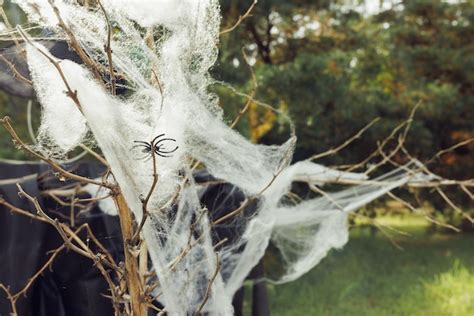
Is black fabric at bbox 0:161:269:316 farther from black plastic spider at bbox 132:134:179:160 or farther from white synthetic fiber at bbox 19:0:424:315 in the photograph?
black plastic spider at bbox 132:134:179:160

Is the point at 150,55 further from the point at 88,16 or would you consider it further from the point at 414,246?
the point at 414,246

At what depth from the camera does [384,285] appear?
5219 mm

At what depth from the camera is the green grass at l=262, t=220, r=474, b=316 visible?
4.54 meters

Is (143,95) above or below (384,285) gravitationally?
above

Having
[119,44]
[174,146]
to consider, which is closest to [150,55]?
[119,44]

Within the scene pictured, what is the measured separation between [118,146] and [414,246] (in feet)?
21.6

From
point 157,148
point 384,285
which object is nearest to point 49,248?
point 157,148

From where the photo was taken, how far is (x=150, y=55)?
3.60ft

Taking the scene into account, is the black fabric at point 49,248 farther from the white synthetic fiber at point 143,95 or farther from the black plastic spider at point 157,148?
the black plastic spider at point 157,148

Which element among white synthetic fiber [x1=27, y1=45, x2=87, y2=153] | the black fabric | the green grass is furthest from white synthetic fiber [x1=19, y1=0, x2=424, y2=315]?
the green grass

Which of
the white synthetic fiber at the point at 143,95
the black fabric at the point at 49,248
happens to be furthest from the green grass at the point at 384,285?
the white synthetic fiber at the point at 143,95

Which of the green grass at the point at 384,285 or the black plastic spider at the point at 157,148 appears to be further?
the green grass at the point at 384,285

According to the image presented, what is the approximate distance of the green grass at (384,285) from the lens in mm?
4543

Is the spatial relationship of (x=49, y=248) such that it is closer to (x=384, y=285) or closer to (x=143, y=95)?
(x=143, y=95)
